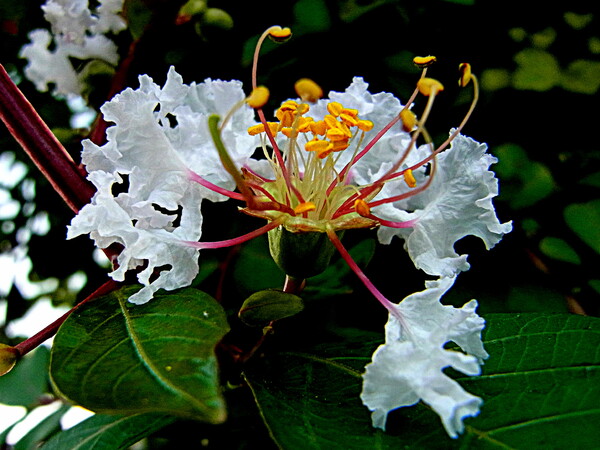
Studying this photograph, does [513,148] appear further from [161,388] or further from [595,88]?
[161,388]

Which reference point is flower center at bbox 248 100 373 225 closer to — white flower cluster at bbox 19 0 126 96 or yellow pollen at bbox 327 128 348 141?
yellow pollen at bbox 327 128 348 141

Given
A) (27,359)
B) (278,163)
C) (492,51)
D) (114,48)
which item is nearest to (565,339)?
(278,163)

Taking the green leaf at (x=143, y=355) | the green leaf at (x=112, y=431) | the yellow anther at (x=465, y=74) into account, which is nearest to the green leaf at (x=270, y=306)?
the green leaf at (x=143, y=355)

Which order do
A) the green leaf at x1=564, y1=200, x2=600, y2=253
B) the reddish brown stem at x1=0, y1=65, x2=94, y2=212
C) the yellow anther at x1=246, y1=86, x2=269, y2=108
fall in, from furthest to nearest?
the green leaf at x1=564, y1=200, x2=600, y2=253 → the reddish brown stem at x1=0, y1=65, x2=94, y2=212 → the yellow anther at x1=246, y1=86, x2=269, y2=108

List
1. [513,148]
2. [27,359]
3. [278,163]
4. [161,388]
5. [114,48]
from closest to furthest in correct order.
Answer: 1. [161,388]
2. [278,163]
3. [513,148]
4. [114,48]
5. [27,359]

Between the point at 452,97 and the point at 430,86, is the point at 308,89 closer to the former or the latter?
the point at 430,86

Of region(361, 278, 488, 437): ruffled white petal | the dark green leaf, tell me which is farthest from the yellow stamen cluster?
the dark green leaf
